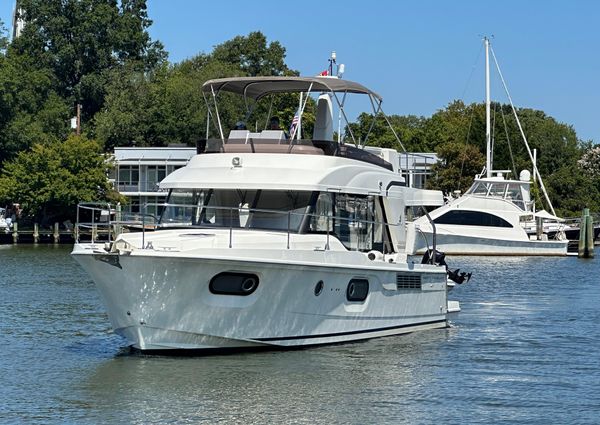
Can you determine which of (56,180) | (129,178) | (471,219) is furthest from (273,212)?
(129,178)

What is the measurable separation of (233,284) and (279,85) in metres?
6.23

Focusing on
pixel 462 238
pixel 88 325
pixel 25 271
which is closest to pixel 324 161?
pixel 88 325

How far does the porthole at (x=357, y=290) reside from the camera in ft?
72.4

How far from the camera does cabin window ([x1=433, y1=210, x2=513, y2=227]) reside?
190ft

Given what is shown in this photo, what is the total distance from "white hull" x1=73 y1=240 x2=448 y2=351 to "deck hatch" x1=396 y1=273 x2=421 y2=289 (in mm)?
1268

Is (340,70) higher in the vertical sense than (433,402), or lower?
higher

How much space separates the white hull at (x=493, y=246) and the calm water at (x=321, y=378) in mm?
28545

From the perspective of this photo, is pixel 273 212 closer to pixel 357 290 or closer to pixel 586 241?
pixel 357 290

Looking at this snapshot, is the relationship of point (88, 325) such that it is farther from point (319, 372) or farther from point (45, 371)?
point (319, 372)

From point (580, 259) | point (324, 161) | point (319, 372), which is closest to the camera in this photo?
point (319, 372)

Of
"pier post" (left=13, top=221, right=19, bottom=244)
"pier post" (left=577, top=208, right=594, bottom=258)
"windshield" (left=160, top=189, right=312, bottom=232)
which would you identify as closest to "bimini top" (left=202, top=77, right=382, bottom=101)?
"windshield" (left=160, top=189, right=312, bottom=232)

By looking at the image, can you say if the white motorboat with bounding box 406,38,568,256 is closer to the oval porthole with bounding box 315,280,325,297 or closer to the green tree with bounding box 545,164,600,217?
the green tree with bounding box 545,164,600,217

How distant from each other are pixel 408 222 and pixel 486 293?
39.2ft

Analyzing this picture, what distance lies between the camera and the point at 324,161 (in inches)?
889
